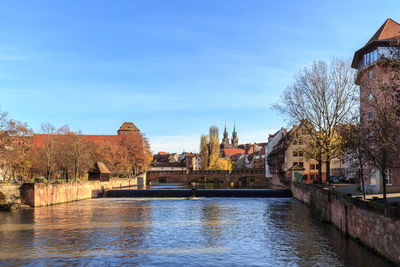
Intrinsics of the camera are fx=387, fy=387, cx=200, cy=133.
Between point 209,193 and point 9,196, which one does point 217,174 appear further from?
point 9,196

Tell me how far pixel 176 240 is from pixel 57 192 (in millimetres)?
25724

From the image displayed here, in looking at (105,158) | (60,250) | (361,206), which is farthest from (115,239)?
(105,158)

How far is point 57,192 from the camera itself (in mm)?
43125

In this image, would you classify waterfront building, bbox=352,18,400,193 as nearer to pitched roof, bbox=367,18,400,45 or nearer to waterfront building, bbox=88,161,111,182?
pitched roof, bbox=367,18,400,45

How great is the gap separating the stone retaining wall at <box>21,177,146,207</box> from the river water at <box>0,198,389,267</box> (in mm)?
4584

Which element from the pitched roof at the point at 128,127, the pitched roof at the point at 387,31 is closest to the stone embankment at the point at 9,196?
the pitched roof at the point at 387,31

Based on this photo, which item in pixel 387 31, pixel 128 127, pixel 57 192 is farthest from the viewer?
pixel 128 127

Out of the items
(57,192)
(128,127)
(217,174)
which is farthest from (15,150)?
(128,127)

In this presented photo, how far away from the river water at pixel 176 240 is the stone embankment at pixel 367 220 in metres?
0.57

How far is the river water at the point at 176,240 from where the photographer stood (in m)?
17.3

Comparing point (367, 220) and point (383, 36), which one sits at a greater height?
point (383, 36)

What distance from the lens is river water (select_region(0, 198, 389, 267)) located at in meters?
17.3

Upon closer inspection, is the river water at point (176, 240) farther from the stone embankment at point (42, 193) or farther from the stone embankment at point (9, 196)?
the stone embankment at point (42, 193)

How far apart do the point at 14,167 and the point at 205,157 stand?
51474 mm
